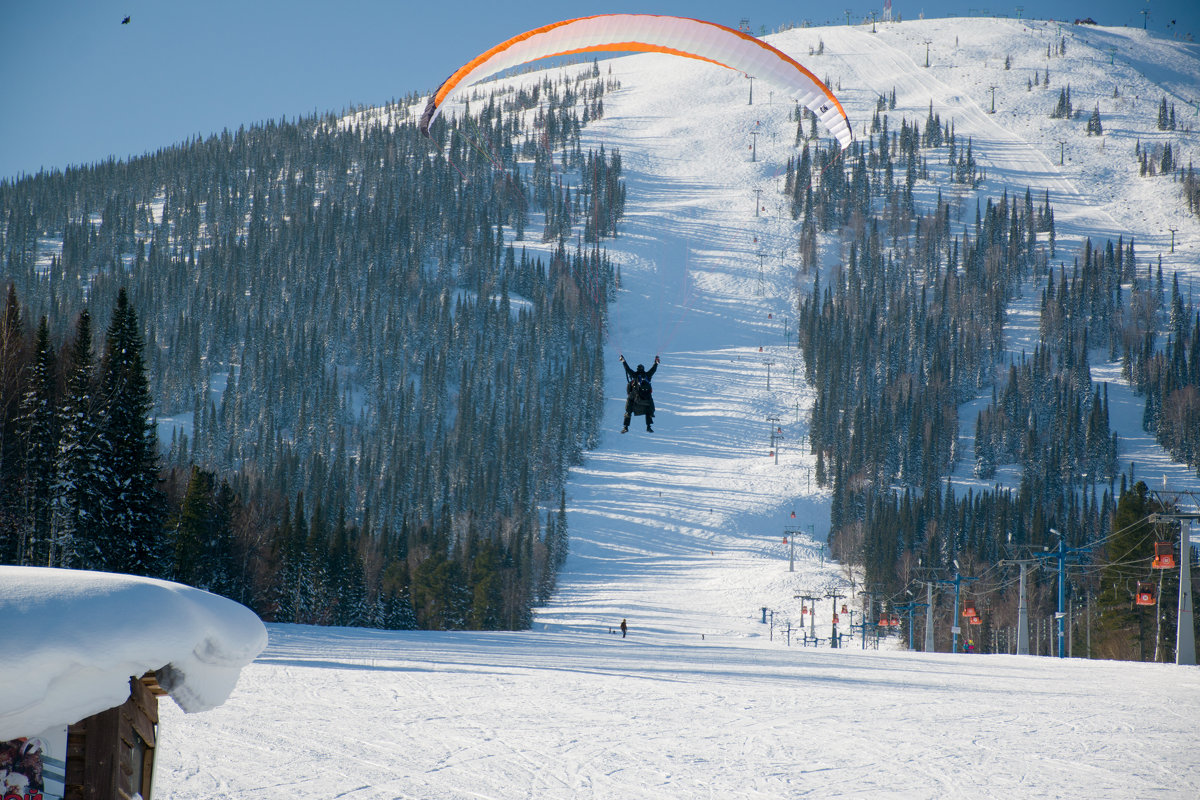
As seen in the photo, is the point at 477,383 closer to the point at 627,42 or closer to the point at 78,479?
the point at 78,479

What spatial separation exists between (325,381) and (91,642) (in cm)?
13920

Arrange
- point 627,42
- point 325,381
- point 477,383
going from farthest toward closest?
1. point 477,383
2. point 325,381
3. point 627,42

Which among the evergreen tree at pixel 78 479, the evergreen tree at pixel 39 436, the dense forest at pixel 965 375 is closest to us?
the evergreen tree at pixel 78 479

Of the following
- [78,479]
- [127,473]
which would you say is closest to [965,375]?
[127,473]

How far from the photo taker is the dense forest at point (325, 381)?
33.8 meters

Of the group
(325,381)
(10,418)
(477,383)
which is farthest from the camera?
(477,383)

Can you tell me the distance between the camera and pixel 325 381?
453ft

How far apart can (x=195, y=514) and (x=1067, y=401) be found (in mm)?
118282

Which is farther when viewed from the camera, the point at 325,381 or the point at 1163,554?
the point at 325,381

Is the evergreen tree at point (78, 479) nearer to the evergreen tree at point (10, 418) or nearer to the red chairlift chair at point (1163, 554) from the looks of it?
the evergreen tree at point (10, 418)

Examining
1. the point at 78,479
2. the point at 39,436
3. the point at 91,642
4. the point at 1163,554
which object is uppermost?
the point at 91,642

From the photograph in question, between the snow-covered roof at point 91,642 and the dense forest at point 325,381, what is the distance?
102 feet

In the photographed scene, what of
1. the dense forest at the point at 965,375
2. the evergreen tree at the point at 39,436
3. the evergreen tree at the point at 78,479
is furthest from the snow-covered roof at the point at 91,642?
the dense forest at the point at 965,375

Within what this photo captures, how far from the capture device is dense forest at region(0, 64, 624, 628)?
3384cm
